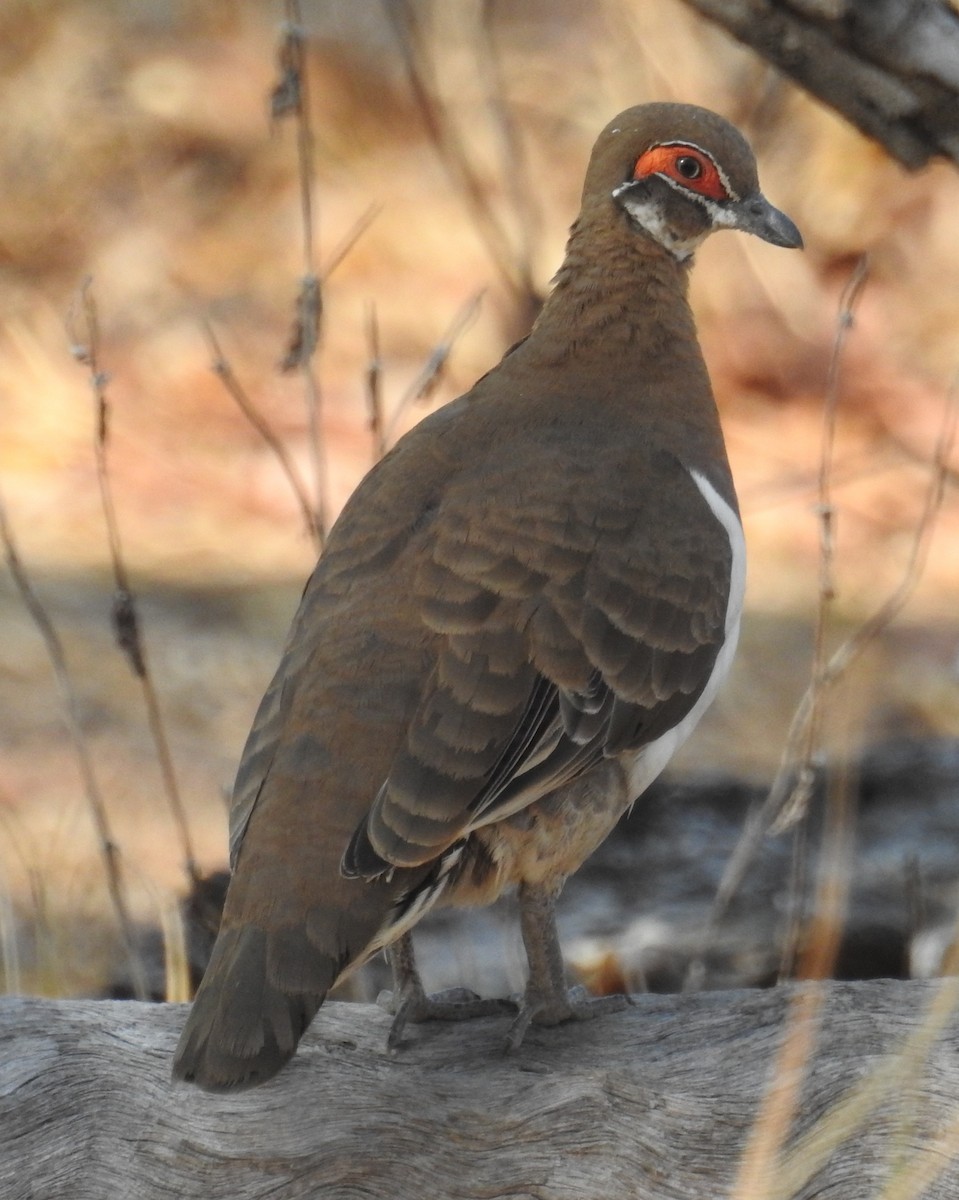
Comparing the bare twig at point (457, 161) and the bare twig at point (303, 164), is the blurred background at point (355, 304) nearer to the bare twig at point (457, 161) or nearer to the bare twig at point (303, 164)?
the bare twig at point (457, 161)

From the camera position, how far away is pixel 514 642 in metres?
3.70

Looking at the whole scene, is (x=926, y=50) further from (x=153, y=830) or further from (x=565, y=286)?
A: (x=153, y=830)

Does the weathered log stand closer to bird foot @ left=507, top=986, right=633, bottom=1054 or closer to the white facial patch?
bird foot @ left=507, top=986, right=633, bottom=1054

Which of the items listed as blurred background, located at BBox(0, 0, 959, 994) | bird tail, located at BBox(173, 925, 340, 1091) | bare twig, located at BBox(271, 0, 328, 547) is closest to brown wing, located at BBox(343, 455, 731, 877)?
bird tail, located at BBox(173, 925, 340, 1091)

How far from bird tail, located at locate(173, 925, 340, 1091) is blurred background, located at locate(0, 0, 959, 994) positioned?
3.69 metres

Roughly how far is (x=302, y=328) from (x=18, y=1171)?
2.02 metres

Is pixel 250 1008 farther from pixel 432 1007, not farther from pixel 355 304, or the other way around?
pixel 355 304

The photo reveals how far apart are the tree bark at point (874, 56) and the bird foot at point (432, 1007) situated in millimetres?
2140

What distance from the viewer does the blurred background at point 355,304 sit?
7.73 meters

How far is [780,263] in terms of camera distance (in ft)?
32.6

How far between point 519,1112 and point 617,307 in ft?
5.87

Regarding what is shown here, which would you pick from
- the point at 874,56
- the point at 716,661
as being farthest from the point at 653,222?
the point at 716,661

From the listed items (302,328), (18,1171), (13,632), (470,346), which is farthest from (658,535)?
(470,346)

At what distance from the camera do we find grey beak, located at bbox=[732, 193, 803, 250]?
14.0ft
